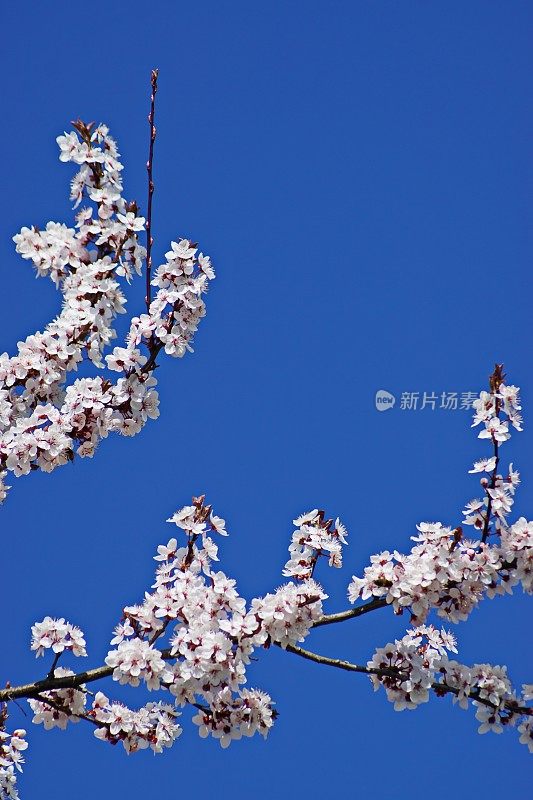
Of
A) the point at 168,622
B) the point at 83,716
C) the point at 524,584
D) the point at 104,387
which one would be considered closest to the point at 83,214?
the point at 104,387

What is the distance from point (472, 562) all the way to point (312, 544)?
732mm

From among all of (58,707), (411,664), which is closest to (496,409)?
(411,664)

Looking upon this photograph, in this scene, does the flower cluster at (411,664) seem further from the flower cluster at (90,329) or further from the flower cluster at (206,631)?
the flower cluster at (90,329)

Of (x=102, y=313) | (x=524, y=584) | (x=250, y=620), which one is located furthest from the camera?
(x=102, y=313)

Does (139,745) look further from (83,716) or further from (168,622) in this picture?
(168,622)

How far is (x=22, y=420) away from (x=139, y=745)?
1648mm

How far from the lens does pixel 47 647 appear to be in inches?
186

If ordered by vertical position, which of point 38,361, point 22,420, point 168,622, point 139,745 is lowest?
point 139,745

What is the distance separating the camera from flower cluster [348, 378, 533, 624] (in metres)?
4.65

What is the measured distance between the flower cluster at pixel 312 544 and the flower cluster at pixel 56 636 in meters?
1.01

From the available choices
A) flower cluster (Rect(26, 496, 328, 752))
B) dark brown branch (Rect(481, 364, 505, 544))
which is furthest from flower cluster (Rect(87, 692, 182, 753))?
dark brown branch (Rect(481, 364, 505, 544))

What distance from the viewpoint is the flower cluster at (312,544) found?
469cm

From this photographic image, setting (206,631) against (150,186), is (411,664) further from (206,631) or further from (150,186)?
(150,186)

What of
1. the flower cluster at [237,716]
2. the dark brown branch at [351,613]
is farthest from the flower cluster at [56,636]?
the dark brown branch at [351,613]
